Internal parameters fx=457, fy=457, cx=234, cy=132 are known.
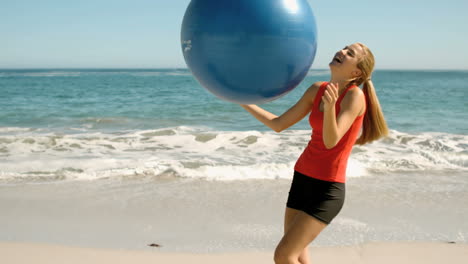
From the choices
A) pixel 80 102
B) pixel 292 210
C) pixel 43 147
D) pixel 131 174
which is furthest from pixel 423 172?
pixel 80 102

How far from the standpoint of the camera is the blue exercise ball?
2170 mm

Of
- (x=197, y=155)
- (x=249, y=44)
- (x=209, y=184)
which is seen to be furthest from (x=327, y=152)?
(x=197, y=155)

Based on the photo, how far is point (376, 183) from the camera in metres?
5.76

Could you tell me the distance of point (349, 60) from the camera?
2.18 m

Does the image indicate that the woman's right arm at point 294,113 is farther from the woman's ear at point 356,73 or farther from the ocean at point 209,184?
the ocean at point 209,184

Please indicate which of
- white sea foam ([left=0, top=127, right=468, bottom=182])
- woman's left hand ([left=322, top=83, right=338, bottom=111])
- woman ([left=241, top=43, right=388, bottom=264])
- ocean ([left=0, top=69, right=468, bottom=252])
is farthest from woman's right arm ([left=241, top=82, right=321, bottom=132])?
white sea foam ([left=0, top=127, right=468, bottom=182])

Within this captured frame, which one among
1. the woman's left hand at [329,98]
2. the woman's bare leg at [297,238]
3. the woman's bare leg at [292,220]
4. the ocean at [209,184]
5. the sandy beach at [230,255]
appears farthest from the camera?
the ocean at [209,184]

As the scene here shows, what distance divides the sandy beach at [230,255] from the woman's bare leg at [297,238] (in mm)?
1321

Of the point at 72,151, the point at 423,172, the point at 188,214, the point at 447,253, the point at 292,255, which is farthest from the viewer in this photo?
the point at 72,151

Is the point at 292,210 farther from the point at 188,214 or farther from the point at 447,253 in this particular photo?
the point at 188,214

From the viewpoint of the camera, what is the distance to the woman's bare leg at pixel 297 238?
2.15 metres

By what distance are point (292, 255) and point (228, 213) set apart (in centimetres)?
238

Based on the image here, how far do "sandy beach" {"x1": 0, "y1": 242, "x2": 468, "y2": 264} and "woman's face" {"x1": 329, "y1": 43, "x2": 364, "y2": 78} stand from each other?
1.75 m

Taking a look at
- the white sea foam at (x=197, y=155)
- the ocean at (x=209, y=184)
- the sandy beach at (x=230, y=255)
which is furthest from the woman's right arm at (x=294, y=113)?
the white sea foam at (x=197, y=155)
